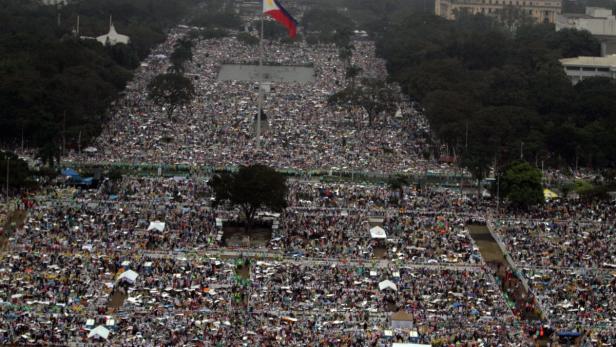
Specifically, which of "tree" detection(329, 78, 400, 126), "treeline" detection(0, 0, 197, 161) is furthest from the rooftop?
"treeline" detection(0, 0, 197, 161)

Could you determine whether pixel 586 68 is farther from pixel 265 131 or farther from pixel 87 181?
pixel 87 181

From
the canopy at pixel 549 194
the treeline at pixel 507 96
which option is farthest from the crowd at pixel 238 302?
the treeline at pixel 507 96

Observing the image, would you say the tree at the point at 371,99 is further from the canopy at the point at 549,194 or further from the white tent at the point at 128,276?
the white tent at the point at 128,276

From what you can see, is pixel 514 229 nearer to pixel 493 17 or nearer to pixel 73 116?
pixel 73 116

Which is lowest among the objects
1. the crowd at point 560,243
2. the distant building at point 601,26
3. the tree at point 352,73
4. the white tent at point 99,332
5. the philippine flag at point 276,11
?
the tree at point 352,73

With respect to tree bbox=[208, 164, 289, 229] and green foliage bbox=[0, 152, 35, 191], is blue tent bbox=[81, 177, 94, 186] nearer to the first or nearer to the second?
green foliage bbox=[0, 152, 35, 191]

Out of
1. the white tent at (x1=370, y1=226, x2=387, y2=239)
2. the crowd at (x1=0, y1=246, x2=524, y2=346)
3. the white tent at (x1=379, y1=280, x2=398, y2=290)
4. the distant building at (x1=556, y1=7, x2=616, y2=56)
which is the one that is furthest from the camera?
the distant building at (x1=556, y1=7, x2=616, y2=56)
